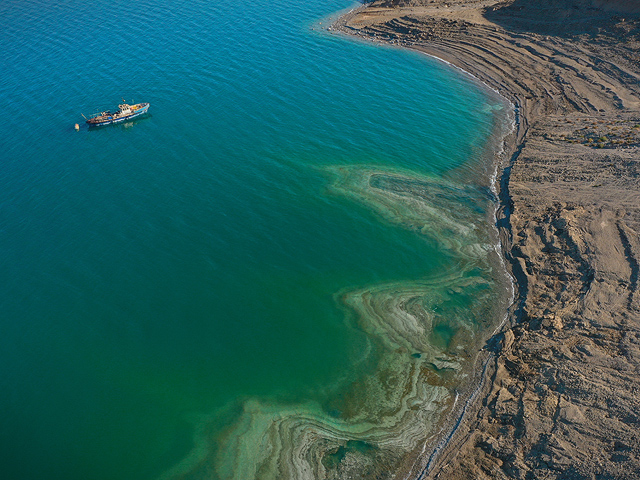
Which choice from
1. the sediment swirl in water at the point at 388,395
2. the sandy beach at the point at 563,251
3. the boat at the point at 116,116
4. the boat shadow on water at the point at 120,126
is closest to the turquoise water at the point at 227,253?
the sediment swirl in water at the point at 388,395

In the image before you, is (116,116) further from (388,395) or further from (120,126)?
(388,395)

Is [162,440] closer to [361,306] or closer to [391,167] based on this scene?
[361,306]

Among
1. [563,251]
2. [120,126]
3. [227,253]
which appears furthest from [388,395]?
Answer: [120,126]

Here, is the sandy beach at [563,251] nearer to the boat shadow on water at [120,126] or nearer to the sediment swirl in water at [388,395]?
the sediment swirl in water at [388,395]

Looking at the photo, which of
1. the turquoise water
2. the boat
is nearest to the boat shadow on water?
the boat

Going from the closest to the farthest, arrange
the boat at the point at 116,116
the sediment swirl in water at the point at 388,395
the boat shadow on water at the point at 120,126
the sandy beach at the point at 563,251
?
1. the sandy beach at the point at 563,251
2. the sediment swirl in water at the point at 388,395
3. the boat at the point at 116,116
4. the boat shadow on water at the point at 120,126
